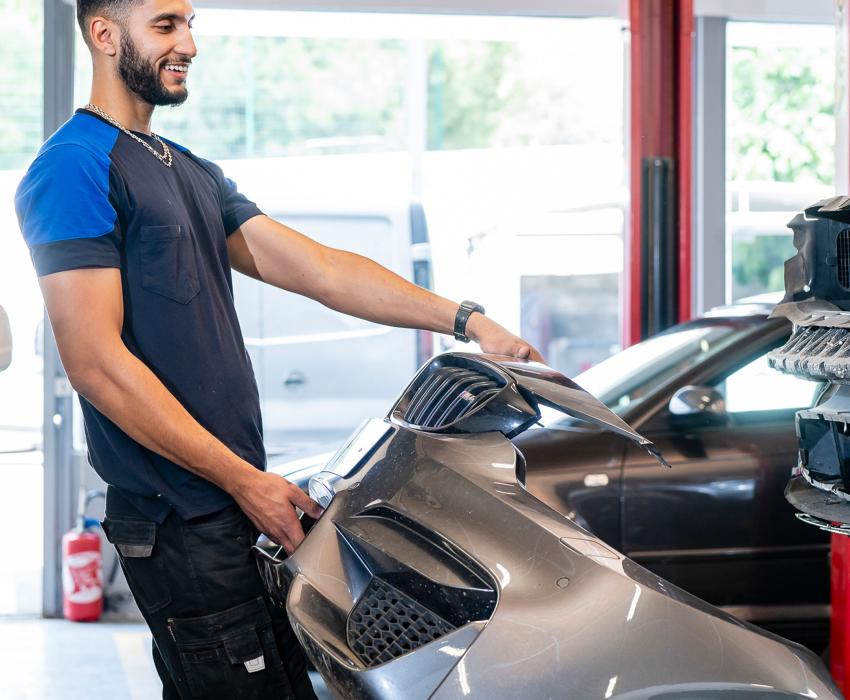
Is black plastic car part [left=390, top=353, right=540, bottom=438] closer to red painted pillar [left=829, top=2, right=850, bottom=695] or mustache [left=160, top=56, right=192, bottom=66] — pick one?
mustache [left=160, top=56, right=192, bottom=66]

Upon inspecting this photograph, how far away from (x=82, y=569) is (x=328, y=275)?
11.0ft

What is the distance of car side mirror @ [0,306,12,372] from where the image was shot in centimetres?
200

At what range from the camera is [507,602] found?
4.13ft

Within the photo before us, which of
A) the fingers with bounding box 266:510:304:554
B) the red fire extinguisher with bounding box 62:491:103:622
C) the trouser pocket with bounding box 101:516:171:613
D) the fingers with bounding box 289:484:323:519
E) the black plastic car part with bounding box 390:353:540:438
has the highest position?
the black plastic car part with bounding box 390:353:540:438

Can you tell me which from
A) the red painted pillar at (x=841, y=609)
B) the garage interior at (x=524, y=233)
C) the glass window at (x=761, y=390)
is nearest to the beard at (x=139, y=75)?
the red painted pillar at (x=841, y=609)

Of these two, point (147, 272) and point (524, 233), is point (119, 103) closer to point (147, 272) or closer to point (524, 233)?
point (147, 272)

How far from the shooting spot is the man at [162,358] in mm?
1574

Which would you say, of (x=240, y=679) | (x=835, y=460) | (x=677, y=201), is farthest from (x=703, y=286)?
(x=240, y=679)

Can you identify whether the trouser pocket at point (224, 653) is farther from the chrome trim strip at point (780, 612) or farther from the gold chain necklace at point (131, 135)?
the chrome trim strip at point (780, 612)

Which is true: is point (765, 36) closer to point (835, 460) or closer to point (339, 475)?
point (835, 460)

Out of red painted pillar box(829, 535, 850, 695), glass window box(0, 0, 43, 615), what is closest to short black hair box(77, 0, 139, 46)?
red painted pillar box(829, 535, 850, 695)

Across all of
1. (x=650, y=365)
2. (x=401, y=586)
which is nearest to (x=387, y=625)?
(x=401, y=586)

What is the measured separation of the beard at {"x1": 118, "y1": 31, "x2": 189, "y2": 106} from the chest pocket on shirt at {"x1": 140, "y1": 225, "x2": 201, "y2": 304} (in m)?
0.23

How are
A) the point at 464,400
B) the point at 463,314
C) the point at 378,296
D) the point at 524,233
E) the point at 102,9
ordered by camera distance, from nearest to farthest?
the point at 464,400, the point at 102,9, the point at 463,314, the point at 378,296, the point at 524,233
